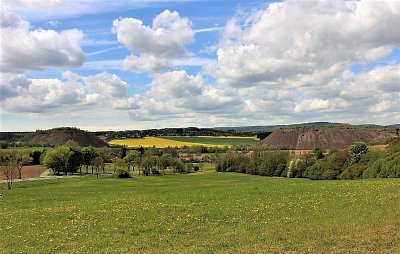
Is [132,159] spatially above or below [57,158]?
below

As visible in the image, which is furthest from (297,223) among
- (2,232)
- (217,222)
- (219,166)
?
(219,166)

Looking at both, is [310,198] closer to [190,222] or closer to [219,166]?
[190,222]

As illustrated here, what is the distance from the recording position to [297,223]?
21391 millimetres

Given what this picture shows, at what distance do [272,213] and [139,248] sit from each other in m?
9.33

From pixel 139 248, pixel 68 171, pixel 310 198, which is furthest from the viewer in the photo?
pixel 68 171

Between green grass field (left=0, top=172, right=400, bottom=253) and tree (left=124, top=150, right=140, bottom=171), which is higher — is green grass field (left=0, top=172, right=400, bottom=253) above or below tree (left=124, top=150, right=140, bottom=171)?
above

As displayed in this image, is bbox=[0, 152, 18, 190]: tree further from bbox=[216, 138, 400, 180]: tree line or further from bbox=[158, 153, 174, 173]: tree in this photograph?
bbox=[216, 138, 400, 180]: tree line

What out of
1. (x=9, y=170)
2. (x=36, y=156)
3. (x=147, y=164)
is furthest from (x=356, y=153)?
(x=36, y=156)

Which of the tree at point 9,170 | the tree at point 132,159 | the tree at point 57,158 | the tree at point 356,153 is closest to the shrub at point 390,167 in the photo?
the tree at point 356,153

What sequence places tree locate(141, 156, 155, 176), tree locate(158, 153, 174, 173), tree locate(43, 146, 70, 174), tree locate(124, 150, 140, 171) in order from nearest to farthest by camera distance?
1. tree locate(141, 156, 155, 176)
2. tree locate(43, 146, 70, 174)
3. tree locate(158, 153, 174, 173)
4. tree locate(124, 150, 140, 171)

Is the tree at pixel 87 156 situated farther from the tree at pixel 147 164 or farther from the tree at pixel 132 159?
the tree at pixel 147 164

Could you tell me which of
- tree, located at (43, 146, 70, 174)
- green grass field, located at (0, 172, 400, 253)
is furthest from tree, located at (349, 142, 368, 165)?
tree, located at (43, 146, 70, 174)

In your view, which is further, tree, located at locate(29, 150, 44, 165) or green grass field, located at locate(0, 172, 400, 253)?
tree, located at locate(29, 150, 44, 165)

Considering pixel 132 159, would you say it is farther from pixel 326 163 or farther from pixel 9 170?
pixel 326 163
